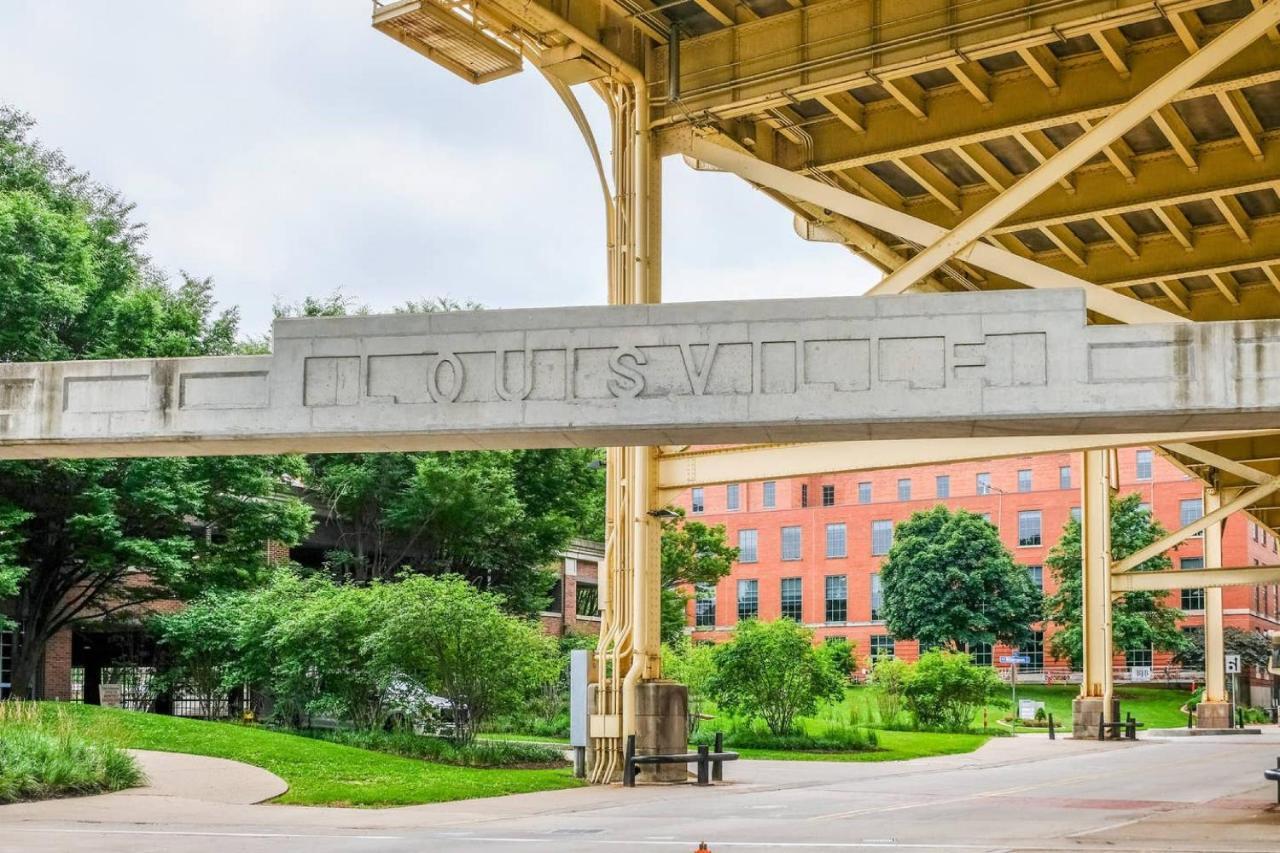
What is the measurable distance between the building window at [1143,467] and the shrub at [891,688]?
4796cm

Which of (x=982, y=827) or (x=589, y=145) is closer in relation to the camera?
(x=982, y=827)

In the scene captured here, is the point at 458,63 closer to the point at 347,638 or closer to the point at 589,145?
the point at 589,145

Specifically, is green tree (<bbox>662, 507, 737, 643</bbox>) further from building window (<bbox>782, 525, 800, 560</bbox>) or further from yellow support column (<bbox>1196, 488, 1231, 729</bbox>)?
building window (<bbox>782, 525, 800, 560</bbox>)

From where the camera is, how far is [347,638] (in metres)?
29.9

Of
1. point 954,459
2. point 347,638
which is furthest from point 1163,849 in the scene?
point 347,638

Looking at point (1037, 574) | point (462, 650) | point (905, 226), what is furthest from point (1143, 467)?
point (905, 226)

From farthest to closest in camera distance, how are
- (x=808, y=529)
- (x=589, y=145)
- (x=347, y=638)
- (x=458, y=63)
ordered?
1. (x=808, y=529)
2. (x=347, y=638)
3. (x=589, y=145)
4. (x=458, y=63)

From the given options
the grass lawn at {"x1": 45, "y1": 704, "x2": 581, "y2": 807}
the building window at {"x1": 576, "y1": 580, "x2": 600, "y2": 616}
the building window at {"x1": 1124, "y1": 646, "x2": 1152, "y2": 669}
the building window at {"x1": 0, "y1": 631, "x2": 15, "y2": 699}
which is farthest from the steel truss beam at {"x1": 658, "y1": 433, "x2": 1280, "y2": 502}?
the building window at {"x1": 1124, "y1": 646, "x2": 1152, "y2": 669}

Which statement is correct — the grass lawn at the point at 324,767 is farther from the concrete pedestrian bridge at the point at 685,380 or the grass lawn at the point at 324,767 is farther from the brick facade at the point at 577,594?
the brick facade at the point at 577,594

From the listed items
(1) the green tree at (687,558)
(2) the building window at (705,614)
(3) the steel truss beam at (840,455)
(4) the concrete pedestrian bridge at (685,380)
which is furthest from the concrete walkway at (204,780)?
(2) the building window at (705,614)

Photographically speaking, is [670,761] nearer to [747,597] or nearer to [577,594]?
[577,594]

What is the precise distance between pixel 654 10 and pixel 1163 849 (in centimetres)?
1542

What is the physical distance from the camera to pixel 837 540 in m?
97.6

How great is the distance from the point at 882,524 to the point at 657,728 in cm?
7290
